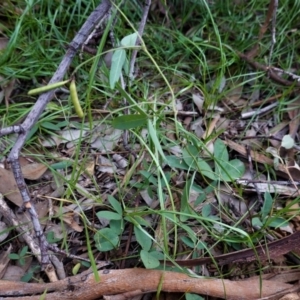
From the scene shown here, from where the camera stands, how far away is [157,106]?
164 cm

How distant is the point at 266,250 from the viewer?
4.34 ft

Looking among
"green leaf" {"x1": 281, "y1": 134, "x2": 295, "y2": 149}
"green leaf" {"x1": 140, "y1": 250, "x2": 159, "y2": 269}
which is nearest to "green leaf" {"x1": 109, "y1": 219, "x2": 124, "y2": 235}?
"green leaf" {"x1": 140, "y1": 250, "x2": 159, "y2": 269}

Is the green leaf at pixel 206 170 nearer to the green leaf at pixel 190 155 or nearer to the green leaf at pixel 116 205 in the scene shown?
the green leaf at pixel 190 155

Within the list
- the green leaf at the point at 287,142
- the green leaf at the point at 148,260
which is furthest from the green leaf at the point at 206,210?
the green leaf at the point at 287,142

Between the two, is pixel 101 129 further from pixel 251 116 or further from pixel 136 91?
pixel 251 116

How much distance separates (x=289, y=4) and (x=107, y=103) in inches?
35.4

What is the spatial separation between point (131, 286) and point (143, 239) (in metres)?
0.14

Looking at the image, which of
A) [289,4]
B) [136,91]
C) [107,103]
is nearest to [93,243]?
[107,103]

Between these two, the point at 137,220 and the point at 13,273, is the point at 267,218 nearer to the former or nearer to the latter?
the point at 137,220

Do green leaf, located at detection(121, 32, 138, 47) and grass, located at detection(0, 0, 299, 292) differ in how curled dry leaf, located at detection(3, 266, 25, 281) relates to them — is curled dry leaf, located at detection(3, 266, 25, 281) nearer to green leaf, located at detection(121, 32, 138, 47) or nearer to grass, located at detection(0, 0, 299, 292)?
grass, located at detection(0, 0, 299, 292)

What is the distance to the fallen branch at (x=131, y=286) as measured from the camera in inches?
48.4

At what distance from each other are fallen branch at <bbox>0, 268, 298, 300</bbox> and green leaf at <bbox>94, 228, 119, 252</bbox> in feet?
0.25

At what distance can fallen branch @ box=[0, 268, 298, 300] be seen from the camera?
123cm

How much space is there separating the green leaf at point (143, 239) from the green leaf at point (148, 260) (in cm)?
2
